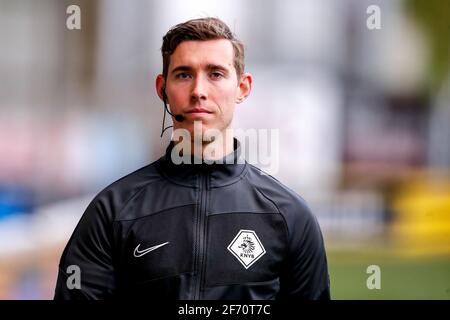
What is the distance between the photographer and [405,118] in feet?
13.9

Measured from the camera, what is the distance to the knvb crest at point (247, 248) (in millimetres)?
2197

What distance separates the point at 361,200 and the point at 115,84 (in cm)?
192

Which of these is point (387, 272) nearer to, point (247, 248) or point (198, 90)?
point (247, 248)

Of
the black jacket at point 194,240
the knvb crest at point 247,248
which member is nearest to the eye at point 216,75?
the black jacket at point 194,240

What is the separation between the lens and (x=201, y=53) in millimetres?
2246

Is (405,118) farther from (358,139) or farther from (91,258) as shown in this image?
(91,258)

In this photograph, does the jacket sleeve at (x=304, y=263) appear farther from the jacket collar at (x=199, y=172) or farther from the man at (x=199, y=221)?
the jacket collar at (x=199, y=172)

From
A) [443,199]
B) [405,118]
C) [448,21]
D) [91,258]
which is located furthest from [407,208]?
[91,258]

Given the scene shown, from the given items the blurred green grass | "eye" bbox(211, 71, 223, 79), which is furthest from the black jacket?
the blurred green grass

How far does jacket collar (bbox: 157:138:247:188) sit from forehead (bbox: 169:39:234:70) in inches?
12.7

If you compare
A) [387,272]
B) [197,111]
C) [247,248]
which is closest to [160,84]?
[197,111]

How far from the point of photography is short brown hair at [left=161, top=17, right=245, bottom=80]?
226 centimetres

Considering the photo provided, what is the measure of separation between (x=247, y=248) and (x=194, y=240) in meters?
0.20
